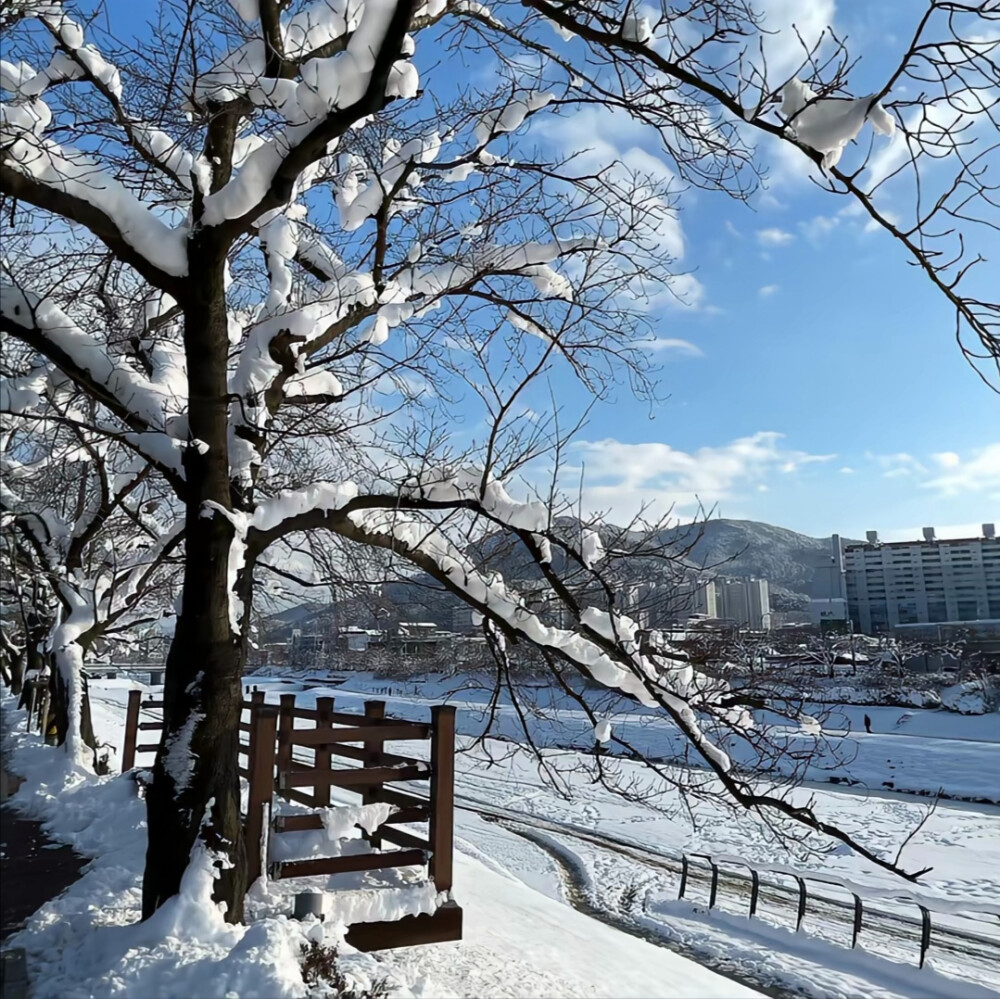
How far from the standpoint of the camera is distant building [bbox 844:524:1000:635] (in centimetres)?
9231

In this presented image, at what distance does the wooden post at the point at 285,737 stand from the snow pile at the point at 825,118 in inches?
239

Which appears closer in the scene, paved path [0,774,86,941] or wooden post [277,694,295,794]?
paved path [0,774,86,941]

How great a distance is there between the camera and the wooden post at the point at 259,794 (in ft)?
22.4

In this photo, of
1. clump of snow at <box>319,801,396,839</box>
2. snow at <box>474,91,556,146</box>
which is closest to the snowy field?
clump of snow at <box>319,801,396,839</box>

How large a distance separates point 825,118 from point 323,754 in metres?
6.30

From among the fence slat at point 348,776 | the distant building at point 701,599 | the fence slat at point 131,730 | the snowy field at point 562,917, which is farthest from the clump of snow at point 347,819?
the fence slat at point 131,730

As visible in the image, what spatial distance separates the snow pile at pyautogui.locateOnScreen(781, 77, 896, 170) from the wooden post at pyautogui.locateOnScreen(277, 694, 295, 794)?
19.9ft

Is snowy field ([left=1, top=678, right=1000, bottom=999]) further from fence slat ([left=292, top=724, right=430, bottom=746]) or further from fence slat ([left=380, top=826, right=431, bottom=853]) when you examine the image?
fence slat ([left=292, top=724, right=430, bottom=746])

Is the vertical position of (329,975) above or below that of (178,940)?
below

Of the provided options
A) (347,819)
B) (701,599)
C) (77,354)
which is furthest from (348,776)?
(77,354)

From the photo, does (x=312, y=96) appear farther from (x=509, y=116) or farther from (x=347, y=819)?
(x=347, y=819)

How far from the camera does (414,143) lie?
6.99 meters

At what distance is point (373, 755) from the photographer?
7590mm

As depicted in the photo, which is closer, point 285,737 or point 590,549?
point 590,549
